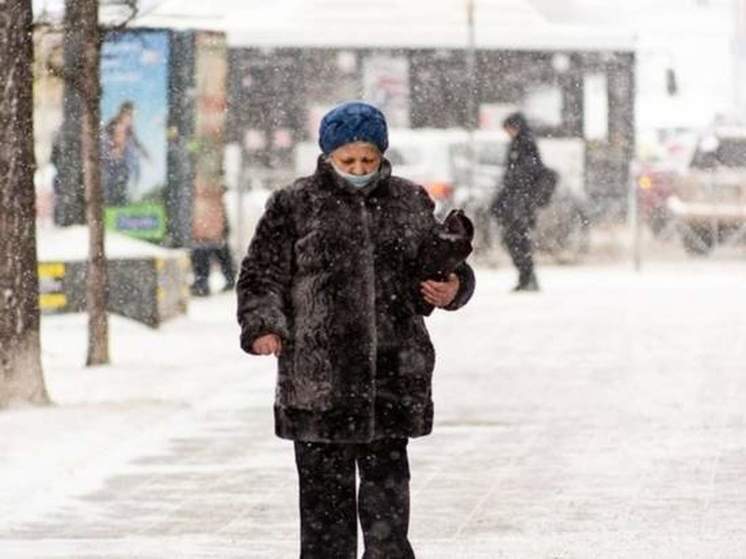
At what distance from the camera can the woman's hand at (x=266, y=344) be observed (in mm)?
7375

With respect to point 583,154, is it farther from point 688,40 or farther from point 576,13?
point 688,40

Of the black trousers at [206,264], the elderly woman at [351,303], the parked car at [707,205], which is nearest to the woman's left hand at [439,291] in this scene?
the elderly woman at [351,303]

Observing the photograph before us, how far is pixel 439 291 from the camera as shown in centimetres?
744

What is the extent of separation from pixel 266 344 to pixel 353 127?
2.02 ft

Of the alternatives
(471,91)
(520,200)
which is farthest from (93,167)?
(471,91)

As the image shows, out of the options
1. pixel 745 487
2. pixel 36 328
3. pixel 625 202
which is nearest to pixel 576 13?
pixel 625 202

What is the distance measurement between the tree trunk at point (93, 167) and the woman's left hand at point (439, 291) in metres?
9.59

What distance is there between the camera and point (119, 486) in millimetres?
11242

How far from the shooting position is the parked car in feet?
114

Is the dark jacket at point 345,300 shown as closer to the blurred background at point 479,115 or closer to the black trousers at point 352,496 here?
the black trousers at point 352,496

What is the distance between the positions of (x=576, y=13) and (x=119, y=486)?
4396 cm

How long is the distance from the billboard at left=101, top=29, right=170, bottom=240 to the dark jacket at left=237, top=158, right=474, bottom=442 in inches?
660

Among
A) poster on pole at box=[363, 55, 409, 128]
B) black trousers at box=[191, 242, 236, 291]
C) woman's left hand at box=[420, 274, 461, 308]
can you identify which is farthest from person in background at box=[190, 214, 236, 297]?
woman's left hand at box=[420, 274, 461, 308]

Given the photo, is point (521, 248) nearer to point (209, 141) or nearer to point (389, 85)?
point (209, 141)
